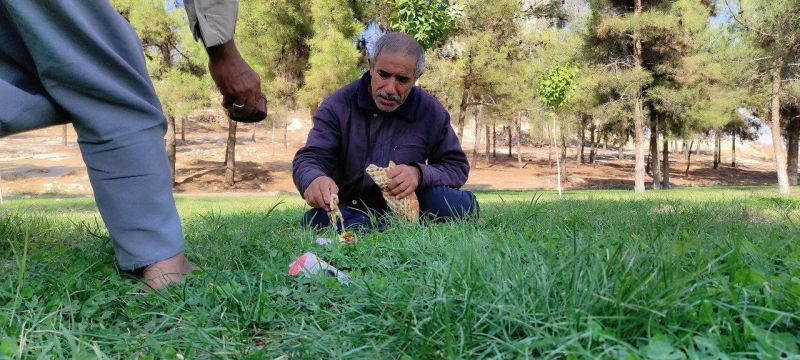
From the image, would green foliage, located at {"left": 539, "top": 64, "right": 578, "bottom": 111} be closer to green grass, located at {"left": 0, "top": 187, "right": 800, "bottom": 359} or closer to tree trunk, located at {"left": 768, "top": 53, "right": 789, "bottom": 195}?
tree trunk, located at {"left": 768, "top": 53, "right": 789, "bottom": 195}

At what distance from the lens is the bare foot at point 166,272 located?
73.4 inches

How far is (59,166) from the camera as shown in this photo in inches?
1192

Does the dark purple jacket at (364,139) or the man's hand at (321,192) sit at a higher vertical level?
the dark purple jacket at (364,139)

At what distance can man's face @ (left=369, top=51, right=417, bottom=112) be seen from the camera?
3424 mm

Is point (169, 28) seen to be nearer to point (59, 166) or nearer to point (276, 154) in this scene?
point (59, 166)

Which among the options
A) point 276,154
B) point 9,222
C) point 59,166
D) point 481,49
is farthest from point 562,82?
point 59,166

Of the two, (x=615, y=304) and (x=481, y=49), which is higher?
(x=481, y=49)

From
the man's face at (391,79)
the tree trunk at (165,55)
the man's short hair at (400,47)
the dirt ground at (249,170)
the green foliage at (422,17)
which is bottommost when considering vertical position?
the dirt ground at (249,170)

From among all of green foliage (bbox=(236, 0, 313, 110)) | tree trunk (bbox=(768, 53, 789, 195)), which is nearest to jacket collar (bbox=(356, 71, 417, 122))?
tree trunk (bbox=(768, 53, 789, 195))

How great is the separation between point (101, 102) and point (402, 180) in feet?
5.77

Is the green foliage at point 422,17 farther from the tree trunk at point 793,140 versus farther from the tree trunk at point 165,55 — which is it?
the tree trunk at point 793,140

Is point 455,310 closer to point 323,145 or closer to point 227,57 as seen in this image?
point 227,57

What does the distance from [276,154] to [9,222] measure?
3574 centimetres

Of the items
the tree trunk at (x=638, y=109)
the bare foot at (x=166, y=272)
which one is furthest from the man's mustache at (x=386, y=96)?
the tree trunk at (x=638, y=109)
